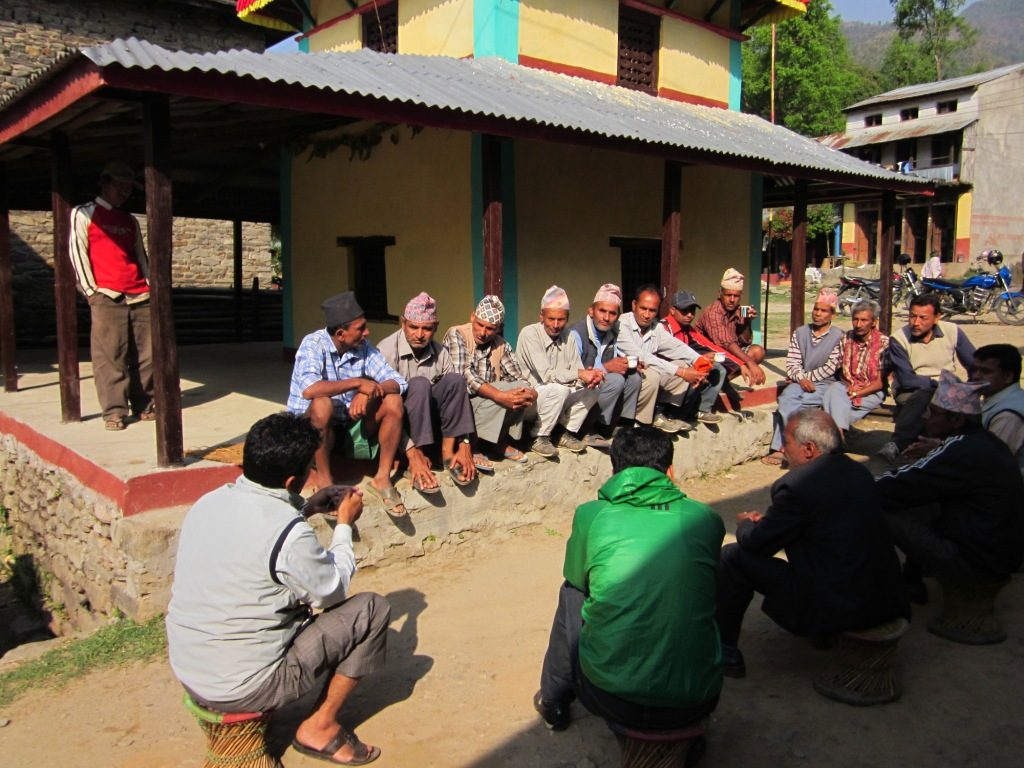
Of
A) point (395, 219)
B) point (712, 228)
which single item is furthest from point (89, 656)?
point (712, 228)

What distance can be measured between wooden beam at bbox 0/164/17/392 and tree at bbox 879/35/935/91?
4993 cm

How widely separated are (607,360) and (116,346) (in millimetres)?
3910

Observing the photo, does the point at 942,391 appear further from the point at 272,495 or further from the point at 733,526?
the point at 272,495

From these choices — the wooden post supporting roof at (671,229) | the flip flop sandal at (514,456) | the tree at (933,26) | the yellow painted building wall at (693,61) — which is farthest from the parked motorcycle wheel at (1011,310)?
the tree at (933,26)

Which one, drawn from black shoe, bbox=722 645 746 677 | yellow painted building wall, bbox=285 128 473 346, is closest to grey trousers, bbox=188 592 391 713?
black shoe, bbox=722 645 746 677

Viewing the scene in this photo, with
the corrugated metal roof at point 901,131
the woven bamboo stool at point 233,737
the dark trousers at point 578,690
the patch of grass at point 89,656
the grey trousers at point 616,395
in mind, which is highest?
the corrugated metal roof at point 901,131

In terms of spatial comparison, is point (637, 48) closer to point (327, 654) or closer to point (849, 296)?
point (327, 654)

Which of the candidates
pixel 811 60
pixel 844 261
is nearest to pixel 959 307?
pixel 844 261

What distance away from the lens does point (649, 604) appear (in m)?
2.58

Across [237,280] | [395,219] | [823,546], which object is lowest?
[823,546]

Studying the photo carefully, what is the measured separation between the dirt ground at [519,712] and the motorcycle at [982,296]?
14.8m

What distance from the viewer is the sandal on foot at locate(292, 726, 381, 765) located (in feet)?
10.1

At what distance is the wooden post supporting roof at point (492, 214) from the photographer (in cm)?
638

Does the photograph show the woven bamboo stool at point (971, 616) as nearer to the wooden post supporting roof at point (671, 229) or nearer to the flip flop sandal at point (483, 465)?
the flip flop sandal at point (483, 465)
